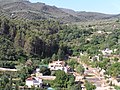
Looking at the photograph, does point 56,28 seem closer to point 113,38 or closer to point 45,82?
point 113,38

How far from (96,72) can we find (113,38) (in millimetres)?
20217

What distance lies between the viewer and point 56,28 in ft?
202

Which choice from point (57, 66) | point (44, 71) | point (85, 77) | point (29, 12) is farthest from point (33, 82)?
point (29, 12)

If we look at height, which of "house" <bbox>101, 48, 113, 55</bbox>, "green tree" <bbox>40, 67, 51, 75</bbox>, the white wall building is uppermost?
"green tree" <bbox>40, 67, 51, 75</bbox>

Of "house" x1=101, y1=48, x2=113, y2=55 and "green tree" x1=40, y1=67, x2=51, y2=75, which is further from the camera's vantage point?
"house" x1=101, y1=48, x2=113, y2=55

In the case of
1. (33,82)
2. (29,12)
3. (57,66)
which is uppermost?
(29,12)

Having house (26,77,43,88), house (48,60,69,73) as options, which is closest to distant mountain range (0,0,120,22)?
house (48,60,69,73)

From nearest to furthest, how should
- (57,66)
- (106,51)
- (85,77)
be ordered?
1. (85,77)
2. (57,66)
3. (106,51)

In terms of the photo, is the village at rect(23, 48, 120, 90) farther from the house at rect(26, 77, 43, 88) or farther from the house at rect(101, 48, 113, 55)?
the house at rect(101, 48, 113, 55)

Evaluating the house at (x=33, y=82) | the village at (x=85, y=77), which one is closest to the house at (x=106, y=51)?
the village at (x=85, y=77)

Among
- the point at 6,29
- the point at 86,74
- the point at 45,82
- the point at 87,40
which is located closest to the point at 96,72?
the point at 86,74

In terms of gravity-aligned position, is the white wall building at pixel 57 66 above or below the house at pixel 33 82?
below

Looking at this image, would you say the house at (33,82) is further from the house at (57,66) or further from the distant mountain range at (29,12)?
the distant mountain range at (29,12)

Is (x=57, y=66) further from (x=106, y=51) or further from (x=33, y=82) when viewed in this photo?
(x=106, y=51)
